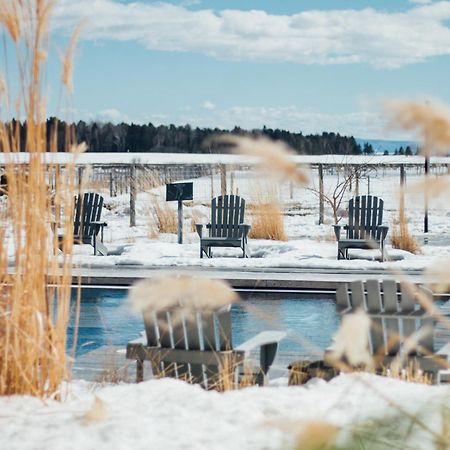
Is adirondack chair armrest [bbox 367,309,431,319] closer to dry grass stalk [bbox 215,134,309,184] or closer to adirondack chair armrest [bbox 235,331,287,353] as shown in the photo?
adirondack chair armrest [bbox 235,331,287,353]

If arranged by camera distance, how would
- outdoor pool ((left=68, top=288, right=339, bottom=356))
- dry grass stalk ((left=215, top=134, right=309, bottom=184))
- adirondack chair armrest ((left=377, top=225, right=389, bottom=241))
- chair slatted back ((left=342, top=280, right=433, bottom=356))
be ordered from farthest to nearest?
1. adirondack chair armrest ((left=377, top=225, right=389, bottom=241))
2. outdoor pool ((left=68, top=288, right=339, bottom=356))
3. chair slatted back ((left=342, top=280, right=433, bottom=356))
4. dry grass stalk ((left=215, top=134, right=309, bottom=184))

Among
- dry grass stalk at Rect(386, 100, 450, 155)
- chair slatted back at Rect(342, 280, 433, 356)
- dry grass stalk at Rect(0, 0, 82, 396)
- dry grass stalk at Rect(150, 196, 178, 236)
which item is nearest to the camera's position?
dry grass stalk at Rect(386, 100, 450, 155)

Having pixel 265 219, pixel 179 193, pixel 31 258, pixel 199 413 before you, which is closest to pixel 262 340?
pixel 199 413

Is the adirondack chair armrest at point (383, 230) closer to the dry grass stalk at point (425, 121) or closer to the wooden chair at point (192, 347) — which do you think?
the wooden chair at point (192, 347)

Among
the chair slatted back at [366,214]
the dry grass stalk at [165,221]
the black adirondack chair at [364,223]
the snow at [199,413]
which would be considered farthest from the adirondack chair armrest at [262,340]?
the dry grass stalk at [165,221]

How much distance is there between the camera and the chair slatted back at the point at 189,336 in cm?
383

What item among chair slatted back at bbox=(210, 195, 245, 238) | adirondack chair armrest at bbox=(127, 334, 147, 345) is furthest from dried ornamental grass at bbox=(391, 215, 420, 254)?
adirondack chair armrest at bbox=(127, 334, 147, 345)

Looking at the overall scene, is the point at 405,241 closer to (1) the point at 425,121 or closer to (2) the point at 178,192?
(2) the point at 178,192

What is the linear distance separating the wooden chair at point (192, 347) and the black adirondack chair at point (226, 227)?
18.0 ft

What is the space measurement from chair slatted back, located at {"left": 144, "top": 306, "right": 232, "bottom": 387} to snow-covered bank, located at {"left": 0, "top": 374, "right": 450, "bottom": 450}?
330mm

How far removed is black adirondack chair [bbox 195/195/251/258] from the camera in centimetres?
952

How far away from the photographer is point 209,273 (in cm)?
796

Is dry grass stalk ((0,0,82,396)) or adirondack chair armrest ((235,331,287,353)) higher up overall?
dry grass stalk ((0,0,82,396))

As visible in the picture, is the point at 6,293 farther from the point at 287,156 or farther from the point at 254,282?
the point at 254,282
